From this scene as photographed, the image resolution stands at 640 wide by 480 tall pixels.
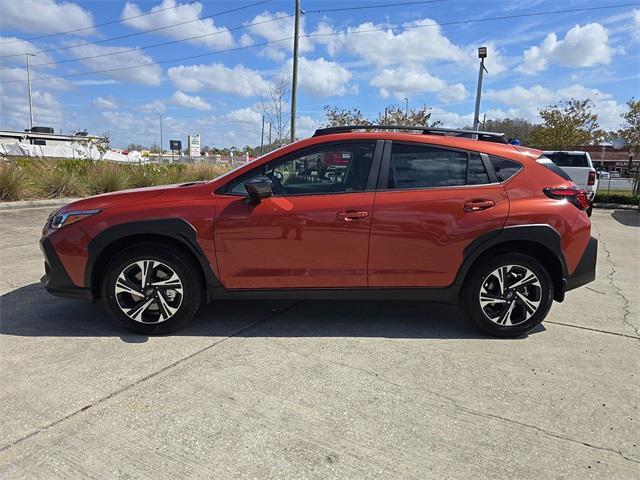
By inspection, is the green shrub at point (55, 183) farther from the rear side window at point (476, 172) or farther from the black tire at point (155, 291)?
the rear side window at point (476, 172)

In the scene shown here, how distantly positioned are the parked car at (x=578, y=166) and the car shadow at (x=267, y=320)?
12333 mm

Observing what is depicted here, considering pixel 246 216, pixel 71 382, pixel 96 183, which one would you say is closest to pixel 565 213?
pixel 246 216

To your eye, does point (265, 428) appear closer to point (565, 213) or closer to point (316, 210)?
point (316, 210)

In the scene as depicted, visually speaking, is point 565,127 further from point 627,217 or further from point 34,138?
point 34,138

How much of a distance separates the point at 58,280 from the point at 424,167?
10.5 feet

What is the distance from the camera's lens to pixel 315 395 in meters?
2.88

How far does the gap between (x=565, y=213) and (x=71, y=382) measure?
3944mm

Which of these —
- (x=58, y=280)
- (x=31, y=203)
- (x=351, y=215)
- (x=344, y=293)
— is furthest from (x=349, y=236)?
(x=31, y=203)

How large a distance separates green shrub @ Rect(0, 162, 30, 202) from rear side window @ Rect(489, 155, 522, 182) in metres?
11.7

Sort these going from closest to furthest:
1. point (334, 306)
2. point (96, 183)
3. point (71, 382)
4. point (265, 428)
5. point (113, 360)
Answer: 1. point (265, 428)
2. point (71, 382)
3. point (113, 360)
4. point (334, 306)
5. point (96, 183)

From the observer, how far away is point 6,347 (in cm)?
343

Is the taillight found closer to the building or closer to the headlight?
the headlight

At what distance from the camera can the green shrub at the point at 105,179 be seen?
1307 centimetres

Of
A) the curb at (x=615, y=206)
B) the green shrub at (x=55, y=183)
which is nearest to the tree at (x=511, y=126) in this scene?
the curb at (x=615, y=206)
